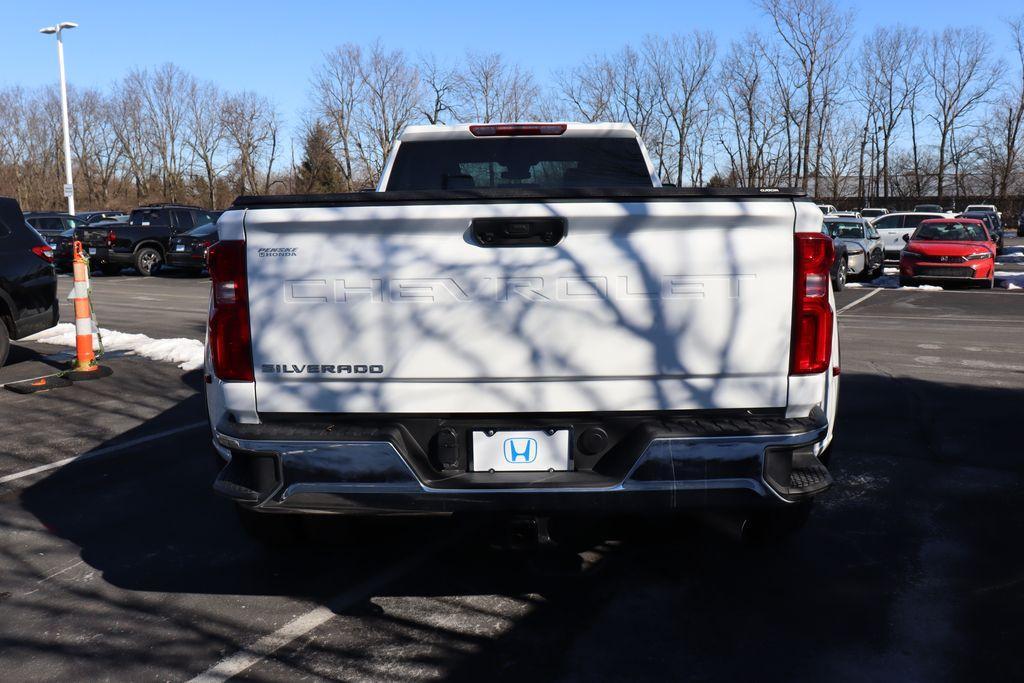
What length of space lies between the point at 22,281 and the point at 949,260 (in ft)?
61.6

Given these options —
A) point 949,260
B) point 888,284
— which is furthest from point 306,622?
point 888,284

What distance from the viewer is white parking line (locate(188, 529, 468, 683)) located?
3.20m

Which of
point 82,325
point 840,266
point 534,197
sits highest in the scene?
point 534,197

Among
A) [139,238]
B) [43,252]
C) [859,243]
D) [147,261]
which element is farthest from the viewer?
[147,261]

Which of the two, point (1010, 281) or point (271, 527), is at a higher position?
point (271, 527)

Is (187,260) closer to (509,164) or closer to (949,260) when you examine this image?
(949,260)

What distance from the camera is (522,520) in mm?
3383

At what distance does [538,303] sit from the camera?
323cm

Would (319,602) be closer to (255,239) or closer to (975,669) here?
(255,239)

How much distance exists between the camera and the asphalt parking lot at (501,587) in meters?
3.26

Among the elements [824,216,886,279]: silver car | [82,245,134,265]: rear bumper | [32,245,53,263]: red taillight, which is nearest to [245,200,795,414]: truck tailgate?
[32,245,53,263]: red taillight

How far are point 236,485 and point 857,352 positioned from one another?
30.3 feet

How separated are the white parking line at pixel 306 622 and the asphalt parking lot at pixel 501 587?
0.01 metres

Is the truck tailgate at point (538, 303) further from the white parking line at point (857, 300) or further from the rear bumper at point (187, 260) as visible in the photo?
the rear bumper at point (187, 260)
